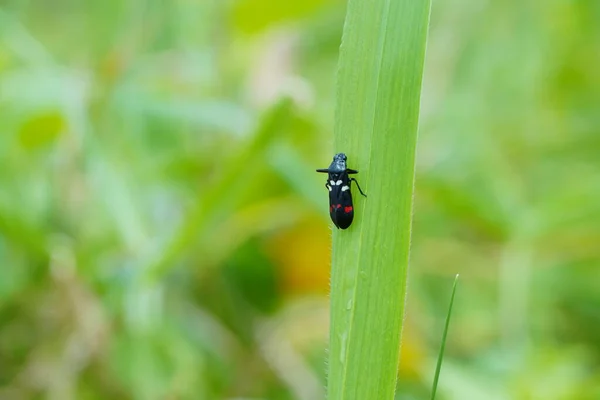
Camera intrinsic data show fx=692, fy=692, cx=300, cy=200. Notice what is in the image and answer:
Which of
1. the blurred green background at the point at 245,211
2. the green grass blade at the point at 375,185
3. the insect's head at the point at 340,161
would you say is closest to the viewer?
the green grass blade at the point at 375,185

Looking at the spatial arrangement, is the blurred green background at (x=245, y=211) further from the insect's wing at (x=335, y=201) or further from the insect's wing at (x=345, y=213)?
the insect's wing at (x=345, y=213)

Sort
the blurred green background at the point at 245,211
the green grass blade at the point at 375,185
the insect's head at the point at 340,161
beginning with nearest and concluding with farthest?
the green grass blade at the point at 375,185, the insect's head at the point at 340,161, the blurred green background at the point at 245,211

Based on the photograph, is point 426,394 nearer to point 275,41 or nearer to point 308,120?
point 308,120

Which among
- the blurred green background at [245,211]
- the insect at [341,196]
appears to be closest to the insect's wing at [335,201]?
the insect at [341,196]

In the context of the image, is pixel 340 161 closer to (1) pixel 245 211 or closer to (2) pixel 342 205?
(2) pixel 342 205

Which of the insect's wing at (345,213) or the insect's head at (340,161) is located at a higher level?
the insect's head at (340,161)

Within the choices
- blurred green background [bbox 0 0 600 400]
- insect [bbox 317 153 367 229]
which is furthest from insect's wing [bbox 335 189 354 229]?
blurred green background [bbox 0 0 600 400]

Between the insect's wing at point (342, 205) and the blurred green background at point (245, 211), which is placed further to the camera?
the blurred green background at point (245, 211)

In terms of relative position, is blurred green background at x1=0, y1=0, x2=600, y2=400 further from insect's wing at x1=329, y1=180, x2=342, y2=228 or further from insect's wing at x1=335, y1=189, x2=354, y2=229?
insect's wing at x1=335, y1=189, x2=354, y2=229
